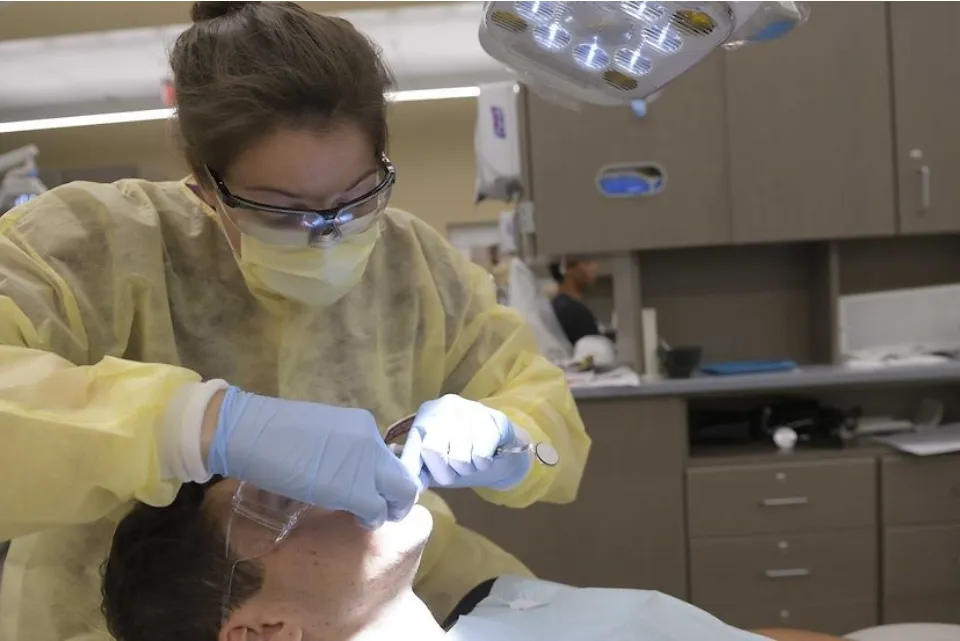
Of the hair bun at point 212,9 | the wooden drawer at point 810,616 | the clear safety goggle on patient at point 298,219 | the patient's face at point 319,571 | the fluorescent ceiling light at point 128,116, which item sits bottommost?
the wooden drawer at point 810,616

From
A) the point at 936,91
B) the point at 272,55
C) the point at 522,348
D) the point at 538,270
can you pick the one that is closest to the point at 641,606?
the point at 522,348

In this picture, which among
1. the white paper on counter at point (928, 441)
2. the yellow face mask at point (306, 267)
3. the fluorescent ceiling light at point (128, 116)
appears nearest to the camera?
the yellow face mask at point (306, 267)

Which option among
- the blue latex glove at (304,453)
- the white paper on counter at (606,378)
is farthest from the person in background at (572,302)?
the blue latex glove at (304,453)

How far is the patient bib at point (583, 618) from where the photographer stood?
119cm

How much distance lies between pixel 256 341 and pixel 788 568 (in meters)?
2.03

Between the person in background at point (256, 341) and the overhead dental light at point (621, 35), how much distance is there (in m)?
0.23

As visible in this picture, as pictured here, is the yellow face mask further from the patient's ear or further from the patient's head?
the patient's ear

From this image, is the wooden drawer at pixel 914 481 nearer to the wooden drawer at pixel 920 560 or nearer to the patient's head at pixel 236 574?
the wooden drawer at pixel 920 560

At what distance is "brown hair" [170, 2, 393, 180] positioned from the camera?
100cm

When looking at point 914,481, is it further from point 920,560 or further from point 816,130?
point 816,130

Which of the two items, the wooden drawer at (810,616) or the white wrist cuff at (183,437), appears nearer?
the white wrist cuff at (183,437)

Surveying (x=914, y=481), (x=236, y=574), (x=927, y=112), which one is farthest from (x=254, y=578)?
(x=927, y=112)

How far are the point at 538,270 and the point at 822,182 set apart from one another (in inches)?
42.2

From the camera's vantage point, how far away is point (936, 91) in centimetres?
262
